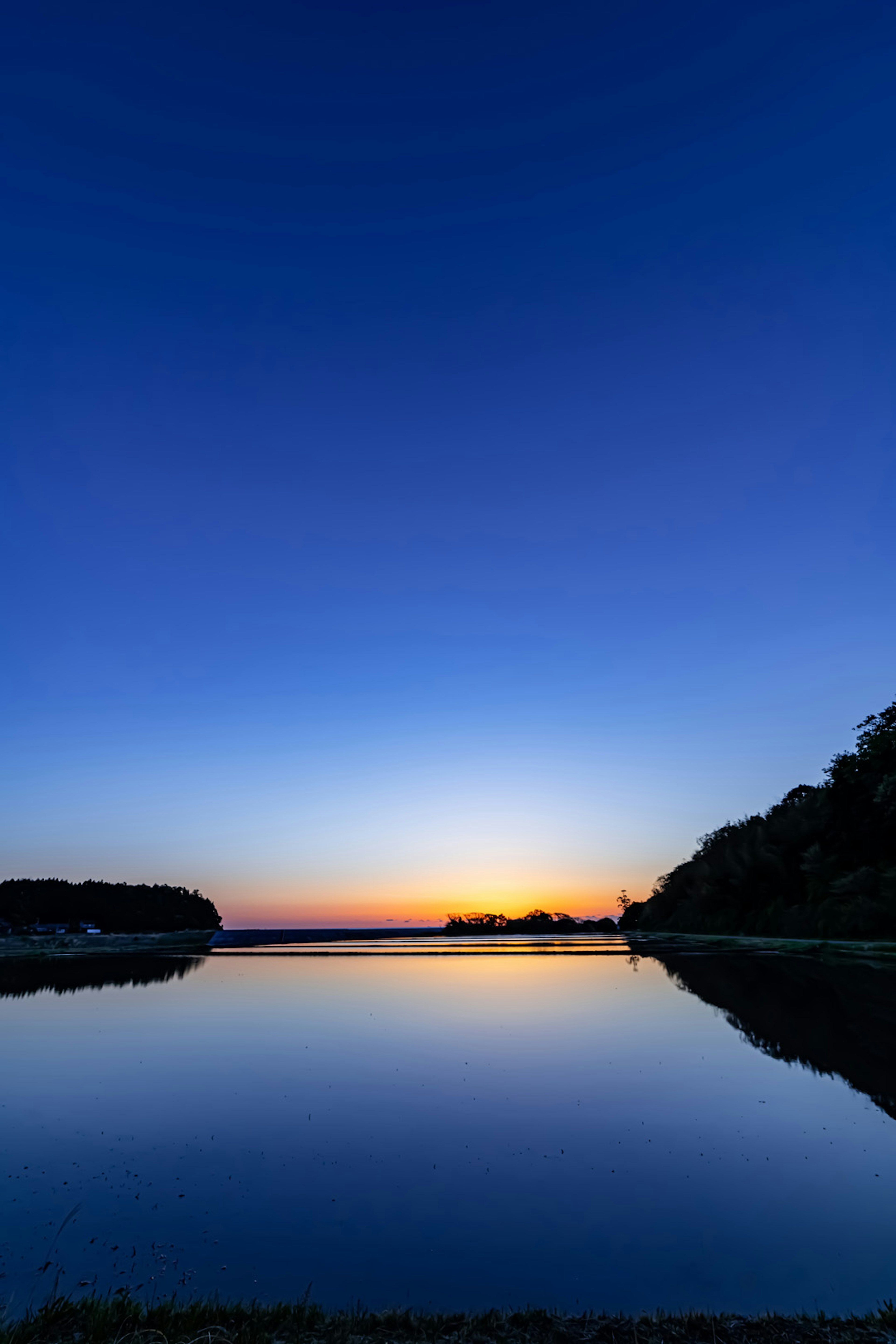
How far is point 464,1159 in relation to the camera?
12.0 meters

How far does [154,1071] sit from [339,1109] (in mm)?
6820

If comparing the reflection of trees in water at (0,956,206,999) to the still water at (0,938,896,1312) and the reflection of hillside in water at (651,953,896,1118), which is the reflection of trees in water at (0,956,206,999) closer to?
the still water at (0,938,896,1312)

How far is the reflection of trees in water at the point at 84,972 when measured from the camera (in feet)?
137

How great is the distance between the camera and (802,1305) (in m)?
7.43

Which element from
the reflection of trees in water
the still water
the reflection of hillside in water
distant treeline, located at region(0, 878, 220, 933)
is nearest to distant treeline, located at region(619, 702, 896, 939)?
the reflection of hillside in water

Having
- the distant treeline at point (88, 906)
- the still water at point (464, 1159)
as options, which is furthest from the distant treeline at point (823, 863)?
the distant treeline at point (88, 906)

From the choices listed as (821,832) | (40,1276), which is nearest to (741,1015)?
(40,1276)

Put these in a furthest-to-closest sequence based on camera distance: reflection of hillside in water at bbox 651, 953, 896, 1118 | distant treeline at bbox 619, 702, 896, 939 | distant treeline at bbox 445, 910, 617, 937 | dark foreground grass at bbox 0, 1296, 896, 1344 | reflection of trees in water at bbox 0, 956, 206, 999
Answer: distant treeline at bbox 445, 910, 617, 937
distant treeline at bbox 619, 702, 896, 939
reflection of trees in water at bbox 0, 956, 206, 999
reflection of hillside in water at bbox 651, 953, 896, 1118
dark foreground grass at bbox 0, 1296, 896, 1344

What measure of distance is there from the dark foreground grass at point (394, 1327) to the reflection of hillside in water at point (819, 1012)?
928cm

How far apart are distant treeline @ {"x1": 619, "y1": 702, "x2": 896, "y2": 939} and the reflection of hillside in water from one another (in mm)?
10664

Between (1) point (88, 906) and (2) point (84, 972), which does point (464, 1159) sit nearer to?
Answer: (2) point (84, 972)

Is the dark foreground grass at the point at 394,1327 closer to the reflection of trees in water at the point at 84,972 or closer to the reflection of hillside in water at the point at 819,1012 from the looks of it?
the reflection of hillside in water at the point at 819,1012

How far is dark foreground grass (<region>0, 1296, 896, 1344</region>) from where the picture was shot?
643 cm

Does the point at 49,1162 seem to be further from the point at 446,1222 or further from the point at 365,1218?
the point at 446,1222
